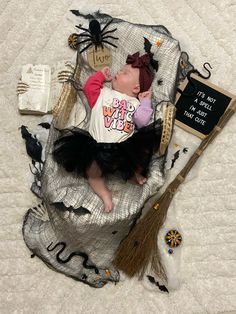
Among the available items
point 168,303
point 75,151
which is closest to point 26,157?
point 75,151

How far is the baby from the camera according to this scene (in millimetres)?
1175

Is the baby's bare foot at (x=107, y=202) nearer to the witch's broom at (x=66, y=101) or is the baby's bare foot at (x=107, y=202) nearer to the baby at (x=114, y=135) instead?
the baby at (x=114, y=135)

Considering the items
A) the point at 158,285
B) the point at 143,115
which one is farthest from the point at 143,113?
the point at 158,285

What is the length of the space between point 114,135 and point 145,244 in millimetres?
342

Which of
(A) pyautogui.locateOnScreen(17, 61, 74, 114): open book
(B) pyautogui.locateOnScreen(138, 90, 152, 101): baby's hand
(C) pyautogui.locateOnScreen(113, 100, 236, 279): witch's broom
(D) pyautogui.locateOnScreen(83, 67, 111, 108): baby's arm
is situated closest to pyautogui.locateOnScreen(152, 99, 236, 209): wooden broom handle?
(C) pyautogui.locateOnScreen(113, 100, 236, 279): witch's broom

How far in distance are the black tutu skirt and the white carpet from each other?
0.65 ft

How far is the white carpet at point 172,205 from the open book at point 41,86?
0.14 feet

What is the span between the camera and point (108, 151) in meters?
1.17

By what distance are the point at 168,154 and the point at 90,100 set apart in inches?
12.1

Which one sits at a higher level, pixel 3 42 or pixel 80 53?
pixel 80 53

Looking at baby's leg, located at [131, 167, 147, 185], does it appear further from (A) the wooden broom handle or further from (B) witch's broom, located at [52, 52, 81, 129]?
(B) witch's broom, located at [52, 52, 81, 129]

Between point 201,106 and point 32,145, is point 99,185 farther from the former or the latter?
point 201,106

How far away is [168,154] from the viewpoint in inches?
52.6

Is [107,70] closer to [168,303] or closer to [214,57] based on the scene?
[214,57]
